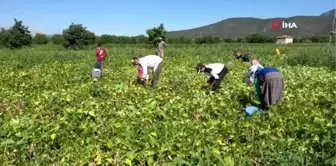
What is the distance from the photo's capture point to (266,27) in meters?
65.5

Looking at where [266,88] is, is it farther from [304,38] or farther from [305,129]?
[304,38]

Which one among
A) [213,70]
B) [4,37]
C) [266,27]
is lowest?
[213,70]

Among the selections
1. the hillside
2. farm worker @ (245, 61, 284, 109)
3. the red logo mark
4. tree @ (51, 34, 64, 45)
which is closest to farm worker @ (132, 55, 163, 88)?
farm worker @ (245, 61, 284, 109)

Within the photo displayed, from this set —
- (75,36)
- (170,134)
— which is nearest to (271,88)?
(170,134)

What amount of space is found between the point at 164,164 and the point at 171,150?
304 millimetres

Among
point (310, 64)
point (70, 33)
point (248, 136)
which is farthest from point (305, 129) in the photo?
point (70, 33)

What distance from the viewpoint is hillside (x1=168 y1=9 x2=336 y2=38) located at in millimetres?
25378

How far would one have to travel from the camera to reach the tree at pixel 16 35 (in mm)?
49344

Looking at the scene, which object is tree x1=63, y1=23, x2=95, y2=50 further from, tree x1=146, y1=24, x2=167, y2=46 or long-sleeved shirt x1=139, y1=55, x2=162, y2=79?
long-sleeved shirt x1=139, y1=55, x2=162, y2=79

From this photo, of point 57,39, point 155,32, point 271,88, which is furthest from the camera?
point 57,39

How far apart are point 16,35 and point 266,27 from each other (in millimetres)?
38663

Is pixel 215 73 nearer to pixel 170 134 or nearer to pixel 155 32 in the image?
pixel 170 134

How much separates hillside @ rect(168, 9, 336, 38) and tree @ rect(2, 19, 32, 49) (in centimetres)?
2446

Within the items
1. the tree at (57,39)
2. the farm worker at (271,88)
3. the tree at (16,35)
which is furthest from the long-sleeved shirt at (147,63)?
the tree at (57,39)
